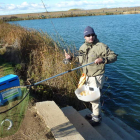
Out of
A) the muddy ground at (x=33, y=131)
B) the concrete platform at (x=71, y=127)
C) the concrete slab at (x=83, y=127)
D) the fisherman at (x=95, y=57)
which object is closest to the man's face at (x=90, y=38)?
the fisherman at (x=95, y=57)

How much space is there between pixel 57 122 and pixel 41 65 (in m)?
3.18

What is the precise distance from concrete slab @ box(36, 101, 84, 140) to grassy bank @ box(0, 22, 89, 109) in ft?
2.20

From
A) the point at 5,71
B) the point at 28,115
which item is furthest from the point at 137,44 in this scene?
the point at 28,115

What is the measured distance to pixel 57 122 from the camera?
3.33m

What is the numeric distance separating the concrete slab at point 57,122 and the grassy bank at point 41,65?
26.4 inches

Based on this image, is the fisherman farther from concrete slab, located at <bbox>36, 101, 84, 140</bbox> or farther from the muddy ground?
the muddy ground

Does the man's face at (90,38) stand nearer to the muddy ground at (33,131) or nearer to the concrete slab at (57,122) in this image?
the concrete slab at (57,122)

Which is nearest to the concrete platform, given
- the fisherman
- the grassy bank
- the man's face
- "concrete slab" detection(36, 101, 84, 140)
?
"concrete slab" detection(36, 101, 84, 140)

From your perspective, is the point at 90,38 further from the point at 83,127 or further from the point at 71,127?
the point at 83,127

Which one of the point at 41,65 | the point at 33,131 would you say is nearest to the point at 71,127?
the point at 33,131

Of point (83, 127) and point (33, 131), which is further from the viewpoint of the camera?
point (83, 127)

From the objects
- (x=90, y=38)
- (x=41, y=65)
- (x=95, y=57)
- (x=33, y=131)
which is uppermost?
(x=90, y=38)

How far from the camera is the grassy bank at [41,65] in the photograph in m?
5.07

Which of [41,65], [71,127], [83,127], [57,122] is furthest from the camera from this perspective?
[41,65]
